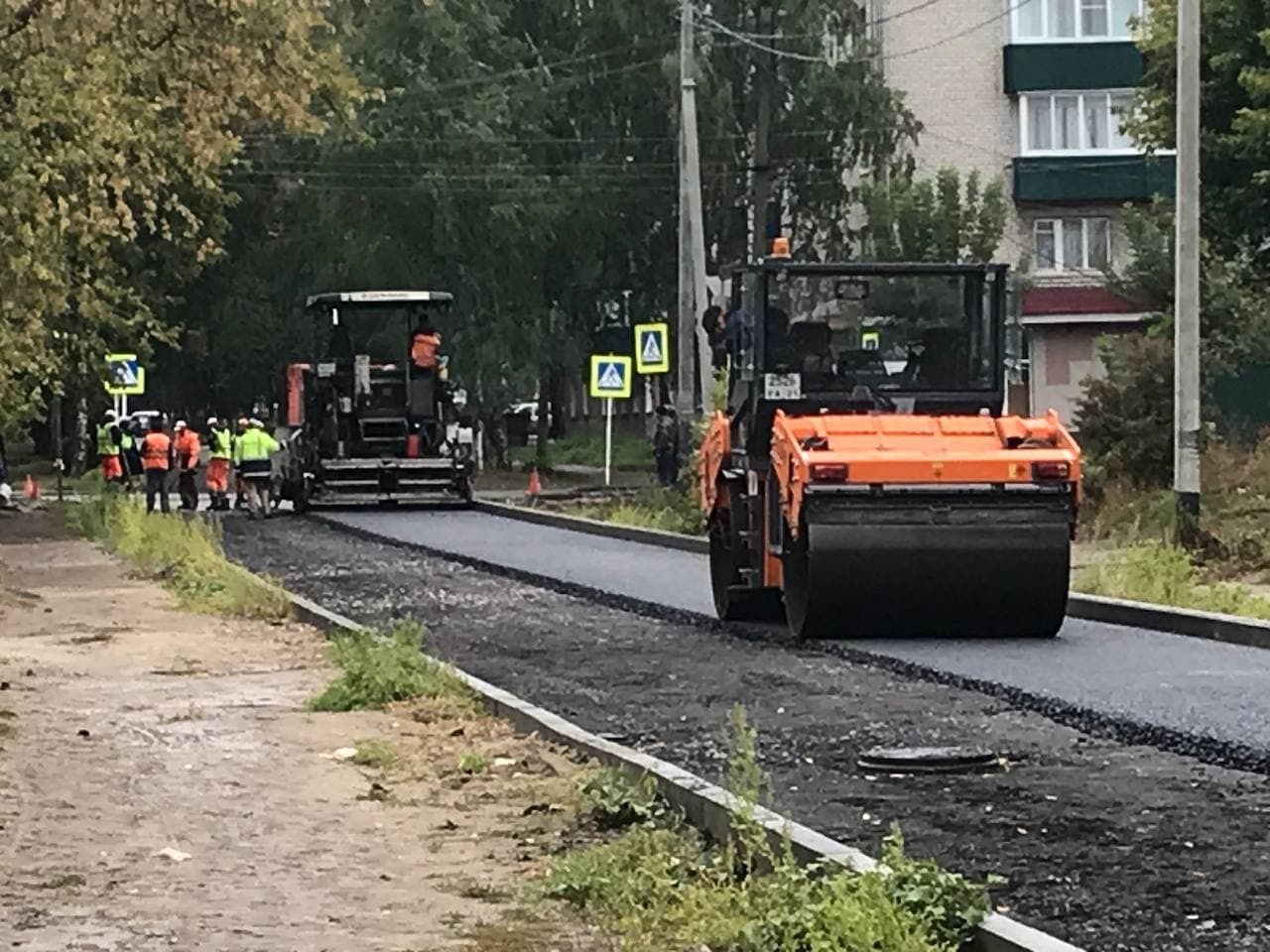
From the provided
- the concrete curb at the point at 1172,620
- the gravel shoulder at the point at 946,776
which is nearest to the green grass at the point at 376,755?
the gravel shoulder at the point at 946,776

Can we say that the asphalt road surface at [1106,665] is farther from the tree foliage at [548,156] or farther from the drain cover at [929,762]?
the tree foliage at [548,156]

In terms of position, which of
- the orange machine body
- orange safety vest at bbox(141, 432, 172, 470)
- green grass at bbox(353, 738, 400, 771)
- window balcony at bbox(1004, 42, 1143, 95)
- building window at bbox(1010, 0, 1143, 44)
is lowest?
green grass at bbox(353, 738, 400, 771)

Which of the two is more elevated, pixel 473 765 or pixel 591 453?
pixel 473 765

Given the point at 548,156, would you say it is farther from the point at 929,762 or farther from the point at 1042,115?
the point at 929,762

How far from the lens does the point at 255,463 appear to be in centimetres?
4388

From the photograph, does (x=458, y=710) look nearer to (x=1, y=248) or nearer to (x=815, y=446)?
(x=815, y=446)

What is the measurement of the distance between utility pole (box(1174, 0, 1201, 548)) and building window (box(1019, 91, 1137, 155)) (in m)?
44.2

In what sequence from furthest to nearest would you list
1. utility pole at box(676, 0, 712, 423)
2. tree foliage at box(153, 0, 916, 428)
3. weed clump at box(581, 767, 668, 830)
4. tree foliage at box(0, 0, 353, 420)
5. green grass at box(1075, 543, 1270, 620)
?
1. tree foliage at box(153, 0, 916, 428)
2. utility pole at box(676, 0, 712, 423)
3. tree foliage at box(0, 0, 353, 420)
4. green grass at box(1075, 543, 1270, 620)
5. weed clump at box(581, 767, 668, 830)

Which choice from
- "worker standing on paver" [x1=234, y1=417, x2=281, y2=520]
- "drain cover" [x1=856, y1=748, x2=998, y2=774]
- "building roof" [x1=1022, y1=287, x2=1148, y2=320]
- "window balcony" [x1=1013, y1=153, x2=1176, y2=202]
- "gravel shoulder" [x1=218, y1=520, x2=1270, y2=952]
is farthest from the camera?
"window balcony" [x1=1013, y1=153, x2=1176, y2=202]

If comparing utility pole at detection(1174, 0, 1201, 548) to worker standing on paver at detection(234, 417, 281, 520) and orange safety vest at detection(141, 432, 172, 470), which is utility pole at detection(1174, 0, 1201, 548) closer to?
orange safety vest at detection(141, 432, 172, 470)

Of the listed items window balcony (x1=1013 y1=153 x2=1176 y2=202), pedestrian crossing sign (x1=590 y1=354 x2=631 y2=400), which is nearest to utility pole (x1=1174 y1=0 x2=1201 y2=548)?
pedestrian crossing sign (x1=590 y1=354 x2=631 y2=400)

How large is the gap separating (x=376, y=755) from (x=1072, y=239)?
189 ft

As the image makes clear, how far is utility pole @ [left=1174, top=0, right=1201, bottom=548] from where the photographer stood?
24016 millimetres

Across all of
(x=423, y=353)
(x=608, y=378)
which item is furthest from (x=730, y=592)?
(x=608, y=378)
